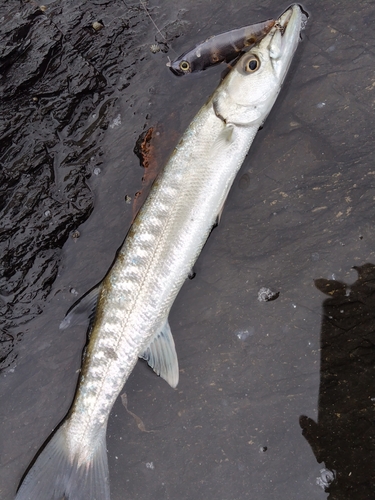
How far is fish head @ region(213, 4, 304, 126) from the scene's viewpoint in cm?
341

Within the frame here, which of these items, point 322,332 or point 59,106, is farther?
point 59,106

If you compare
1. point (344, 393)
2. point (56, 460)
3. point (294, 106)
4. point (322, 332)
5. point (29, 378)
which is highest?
point (294, 106)

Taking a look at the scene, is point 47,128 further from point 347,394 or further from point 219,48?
point 347,394

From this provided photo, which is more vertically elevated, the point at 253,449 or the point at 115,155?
the point at 115,155

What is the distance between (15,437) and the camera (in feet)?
12.3

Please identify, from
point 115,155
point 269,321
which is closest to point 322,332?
point 269,321

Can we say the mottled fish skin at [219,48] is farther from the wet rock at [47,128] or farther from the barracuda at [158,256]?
the wet rock at [47,128]

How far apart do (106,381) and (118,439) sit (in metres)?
0.59

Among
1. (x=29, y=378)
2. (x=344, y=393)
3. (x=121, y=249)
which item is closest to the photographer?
(x=344, y=393)

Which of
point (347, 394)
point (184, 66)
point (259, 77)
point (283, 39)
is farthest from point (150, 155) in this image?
point (347, 394)

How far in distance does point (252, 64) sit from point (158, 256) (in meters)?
1.58

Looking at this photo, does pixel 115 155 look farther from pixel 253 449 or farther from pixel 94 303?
pixel 253 449

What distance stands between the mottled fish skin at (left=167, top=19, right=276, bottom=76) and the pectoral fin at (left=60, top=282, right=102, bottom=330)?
1926 millimetres

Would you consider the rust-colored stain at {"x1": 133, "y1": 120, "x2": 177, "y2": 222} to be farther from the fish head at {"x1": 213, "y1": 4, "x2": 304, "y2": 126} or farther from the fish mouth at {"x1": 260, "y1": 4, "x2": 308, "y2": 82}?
the fish mouth at {"x1": 260, "y1": 4, "x2": 308, "y2": 82}
